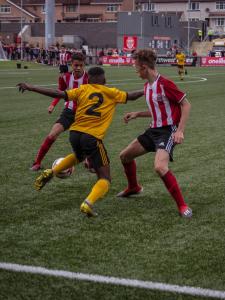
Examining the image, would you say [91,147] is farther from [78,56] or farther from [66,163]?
[78,56]

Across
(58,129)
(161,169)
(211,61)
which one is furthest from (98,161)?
(211,61)

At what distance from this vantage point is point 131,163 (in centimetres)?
826

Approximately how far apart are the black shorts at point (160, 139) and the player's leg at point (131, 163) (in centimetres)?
10

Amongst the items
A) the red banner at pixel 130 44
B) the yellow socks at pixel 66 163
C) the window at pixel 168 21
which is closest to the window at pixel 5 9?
the window at pixel 168 21

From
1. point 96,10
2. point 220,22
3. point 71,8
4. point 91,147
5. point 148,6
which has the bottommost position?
point 91,147

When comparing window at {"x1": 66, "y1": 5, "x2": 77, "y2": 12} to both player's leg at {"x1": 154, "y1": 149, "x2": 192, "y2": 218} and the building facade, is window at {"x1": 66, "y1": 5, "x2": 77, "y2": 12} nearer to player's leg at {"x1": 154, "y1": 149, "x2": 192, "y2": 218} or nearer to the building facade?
the building facade

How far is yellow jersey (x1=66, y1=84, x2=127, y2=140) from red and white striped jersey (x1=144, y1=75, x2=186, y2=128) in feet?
1.49

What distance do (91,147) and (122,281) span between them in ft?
8.49

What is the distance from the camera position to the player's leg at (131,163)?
7988 mm

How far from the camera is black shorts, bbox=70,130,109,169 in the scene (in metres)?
7.57

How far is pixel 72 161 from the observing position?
802 cm

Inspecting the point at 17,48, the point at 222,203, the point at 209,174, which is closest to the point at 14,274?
the point at 222,203

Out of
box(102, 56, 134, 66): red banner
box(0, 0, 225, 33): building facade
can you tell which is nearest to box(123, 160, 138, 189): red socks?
box(102, 56, 134, 66): red banner

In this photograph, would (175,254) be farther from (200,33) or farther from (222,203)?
(200,33)
